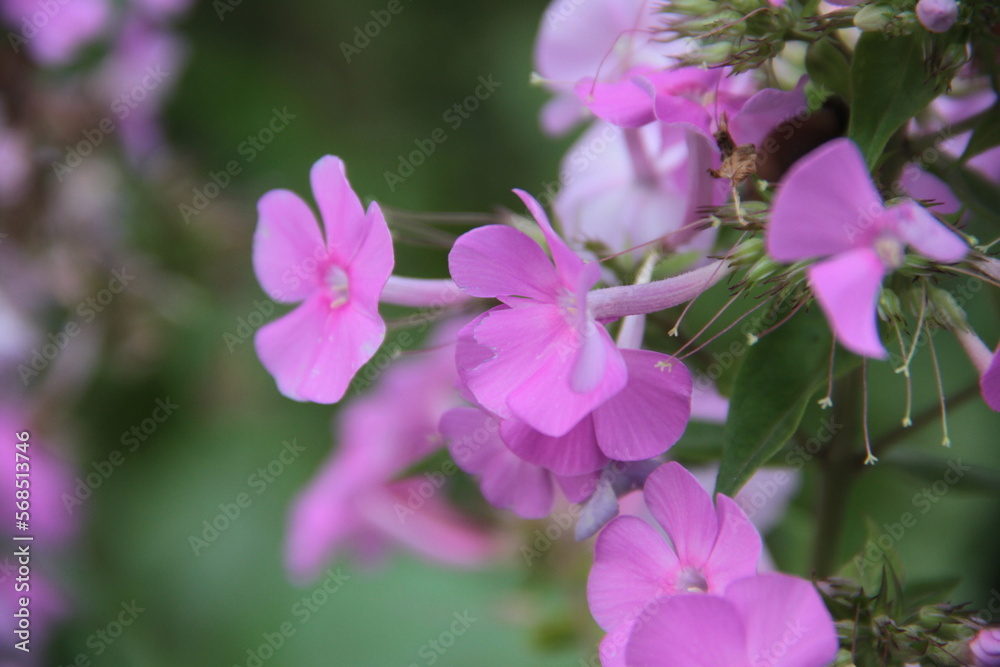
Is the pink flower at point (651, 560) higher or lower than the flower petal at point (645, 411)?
lower

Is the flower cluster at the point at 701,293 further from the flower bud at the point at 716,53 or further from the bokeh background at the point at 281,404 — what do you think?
the bokeh background at the point at 281,404

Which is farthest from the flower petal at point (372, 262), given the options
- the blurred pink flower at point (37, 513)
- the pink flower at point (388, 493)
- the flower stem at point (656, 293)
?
the blurred pink flower at point (37, 513)

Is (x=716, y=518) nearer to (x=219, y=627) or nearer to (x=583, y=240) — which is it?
(x=583, y=240)

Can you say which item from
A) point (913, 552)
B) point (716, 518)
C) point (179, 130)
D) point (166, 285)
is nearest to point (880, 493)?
point (913, 552)

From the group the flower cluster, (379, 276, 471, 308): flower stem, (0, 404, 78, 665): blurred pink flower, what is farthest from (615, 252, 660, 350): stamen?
(0, 404, 78, 665): blurred pink flower

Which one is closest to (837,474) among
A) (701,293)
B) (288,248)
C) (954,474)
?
(954,474)

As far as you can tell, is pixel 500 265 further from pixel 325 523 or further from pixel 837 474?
pixel 325 523
